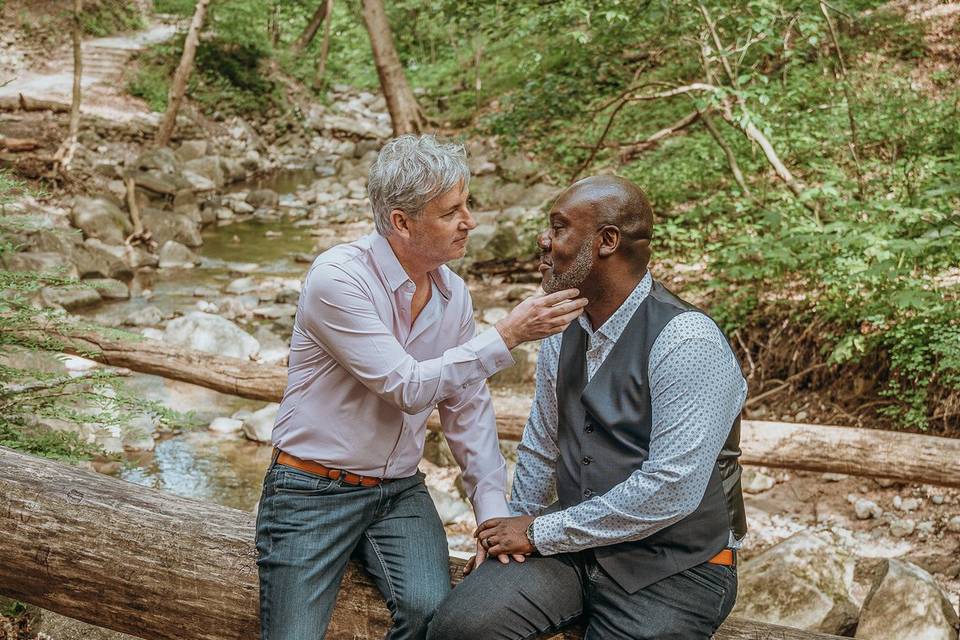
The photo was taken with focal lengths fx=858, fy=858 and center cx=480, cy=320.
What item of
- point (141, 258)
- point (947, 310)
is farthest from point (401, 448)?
point (141, 258)

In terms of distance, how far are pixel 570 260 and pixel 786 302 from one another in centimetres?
376

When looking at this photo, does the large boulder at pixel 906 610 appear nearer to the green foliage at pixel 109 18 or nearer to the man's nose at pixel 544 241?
the man's nose at pixel 544 241

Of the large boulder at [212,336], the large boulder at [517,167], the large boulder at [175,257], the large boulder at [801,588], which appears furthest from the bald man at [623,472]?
the large boulder at [175,257]

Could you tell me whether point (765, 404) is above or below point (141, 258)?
above

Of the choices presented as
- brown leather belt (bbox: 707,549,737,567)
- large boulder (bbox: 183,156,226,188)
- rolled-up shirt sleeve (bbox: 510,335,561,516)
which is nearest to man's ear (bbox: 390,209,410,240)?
rolled-up shirt sleeve (bbox: 510,335,561,516)

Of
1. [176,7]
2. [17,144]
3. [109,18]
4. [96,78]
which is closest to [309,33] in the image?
[176,7]

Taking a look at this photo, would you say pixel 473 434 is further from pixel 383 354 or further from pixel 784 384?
pixel 784 384

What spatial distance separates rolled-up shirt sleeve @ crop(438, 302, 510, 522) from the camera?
8.20ft

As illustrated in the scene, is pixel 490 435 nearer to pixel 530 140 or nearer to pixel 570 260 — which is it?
pixel 570 260

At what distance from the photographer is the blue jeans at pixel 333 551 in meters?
2.17

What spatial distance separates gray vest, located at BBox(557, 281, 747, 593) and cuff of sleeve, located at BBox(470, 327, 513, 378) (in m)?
0.23

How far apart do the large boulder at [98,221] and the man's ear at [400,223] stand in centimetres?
905

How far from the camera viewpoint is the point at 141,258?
10219 millimetres

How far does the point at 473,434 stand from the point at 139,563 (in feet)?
3.36
